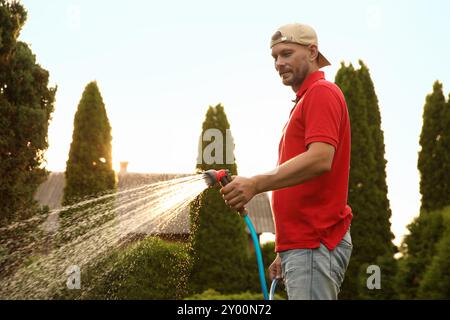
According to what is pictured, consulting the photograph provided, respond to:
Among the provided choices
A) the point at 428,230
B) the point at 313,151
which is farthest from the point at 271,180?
the point at 428,230

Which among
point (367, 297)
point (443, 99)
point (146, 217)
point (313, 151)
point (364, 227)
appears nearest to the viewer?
point (313, 151)

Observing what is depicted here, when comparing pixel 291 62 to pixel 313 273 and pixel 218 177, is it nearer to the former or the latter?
pixel 218 177

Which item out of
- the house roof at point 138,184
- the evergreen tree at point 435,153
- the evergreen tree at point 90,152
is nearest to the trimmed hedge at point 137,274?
the evergreen tree at point 90,152

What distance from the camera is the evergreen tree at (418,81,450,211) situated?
1845 centimetres

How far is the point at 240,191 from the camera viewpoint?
2.81 m

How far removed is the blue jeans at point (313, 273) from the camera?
281cm

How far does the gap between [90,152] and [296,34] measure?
49.5 feet

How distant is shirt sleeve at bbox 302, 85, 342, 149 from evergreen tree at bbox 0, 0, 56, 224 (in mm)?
10729

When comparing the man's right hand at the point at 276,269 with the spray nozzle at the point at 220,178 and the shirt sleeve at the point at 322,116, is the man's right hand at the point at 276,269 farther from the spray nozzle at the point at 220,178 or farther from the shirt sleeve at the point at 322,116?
the shirt sleeve at the point at 322,116

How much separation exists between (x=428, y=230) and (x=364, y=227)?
148 inches

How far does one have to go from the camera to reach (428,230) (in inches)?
478

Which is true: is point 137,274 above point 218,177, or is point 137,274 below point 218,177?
below

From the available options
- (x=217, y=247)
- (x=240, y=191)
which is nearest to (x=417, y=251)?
(x=217, y=247)

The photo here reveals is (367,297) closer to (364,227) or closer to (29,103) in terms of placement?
(364,227)
